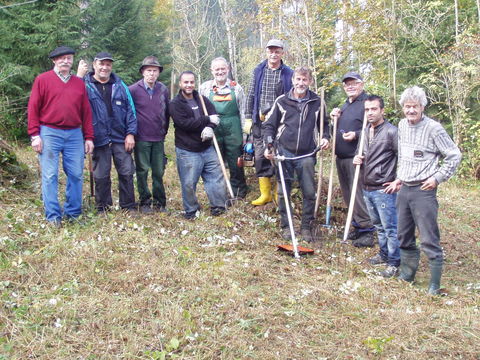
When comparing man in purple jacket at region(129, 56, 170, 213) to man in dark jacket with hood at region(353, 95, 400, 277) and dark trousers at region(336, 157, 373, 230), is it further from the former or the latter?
man in dark jacket with hood at region(353, 95, 400, 277)

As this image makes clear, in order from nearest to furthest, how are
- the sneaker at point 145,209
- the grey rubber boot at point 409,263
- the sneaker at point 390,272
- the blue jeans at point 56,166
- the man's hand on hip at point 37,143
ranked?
the grey rubber boot at point 409,263 → the sneaker at point 390,272 → the man's hand on hip at point 37,143 → the blue jeans at point 56,166 → the sneaker at point 145,209

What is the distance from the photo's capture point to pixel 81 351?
134 inches

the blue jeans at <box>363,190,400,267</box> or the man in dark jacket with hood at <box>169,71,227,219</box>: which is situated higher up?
the man in dark jacket with hood at <box>169,71,227,219</box>

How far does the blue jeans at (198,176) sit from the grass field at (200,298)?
0.61 metres

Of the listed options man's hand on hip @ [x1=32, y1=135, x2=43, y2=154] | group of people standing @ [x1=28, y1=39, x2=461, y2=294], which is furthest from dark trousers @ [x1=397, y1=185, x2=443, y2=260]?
man's hand on hip @ [x1=32, y1=135, x2=43, y2=154]

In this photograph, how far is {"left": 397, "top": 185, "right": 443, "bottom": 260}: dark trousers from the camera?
4.66 meters

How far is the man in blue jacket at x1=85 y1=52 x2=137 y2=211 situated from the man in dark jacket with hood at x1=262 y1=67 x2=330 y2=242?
6.14 ft

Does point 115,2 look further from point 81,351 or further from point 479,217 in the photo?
point 81,351

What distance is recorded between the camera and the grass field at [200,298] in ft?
11.6

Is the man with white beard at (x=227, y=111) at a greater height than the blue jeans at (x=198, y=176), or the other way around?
the man with white beard at (x=227, y=111)

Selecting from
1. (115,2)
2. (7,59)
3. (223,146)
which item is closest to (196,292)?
(223,146)

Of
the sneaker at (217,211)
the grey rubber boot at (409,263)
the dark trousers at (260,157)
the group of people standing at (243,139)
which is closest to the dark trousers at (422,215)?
the group of people standing at (243,139)

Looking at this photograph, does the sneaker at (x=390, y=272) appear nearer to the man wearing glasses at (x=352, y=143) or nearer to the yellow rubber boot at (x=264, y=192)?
the man wearing glasses at (x=352, y=143)

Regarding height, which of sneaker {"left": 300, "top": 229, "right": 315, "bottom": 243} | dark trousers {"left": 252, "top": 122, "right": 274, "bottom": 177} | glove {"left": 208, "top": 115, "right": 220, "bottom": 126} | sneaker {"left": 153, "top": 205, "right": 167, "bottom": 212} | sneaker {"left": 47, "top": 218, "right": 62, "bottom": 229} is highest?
glove {"left": 208, "top": 115, "right": 220, "bottom": 126}
